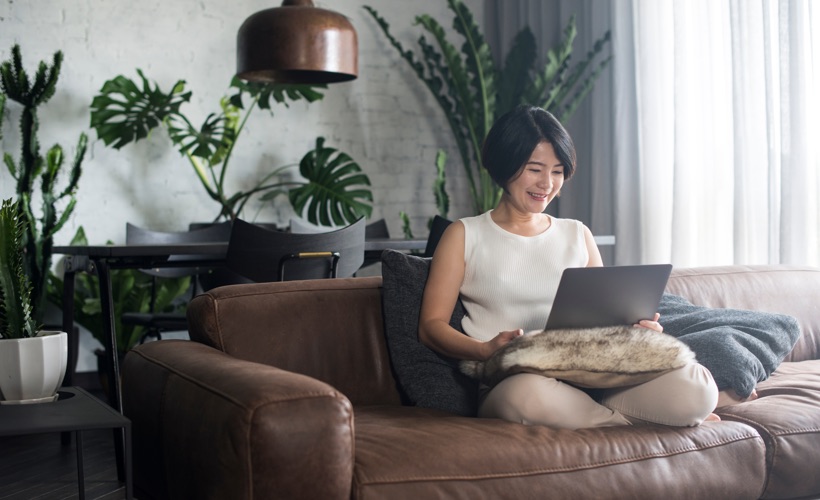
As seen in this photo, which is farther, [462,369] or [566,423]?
[462,369]

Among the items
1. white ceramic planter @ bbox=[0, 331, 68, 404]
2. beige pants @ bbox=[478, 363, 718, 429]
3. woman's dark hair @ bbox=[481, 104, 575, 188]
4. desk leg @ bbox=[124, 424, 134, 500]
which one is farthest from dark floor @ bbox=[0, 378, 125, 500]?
woman's dark hair @ bbox=[481, 104, 575, 188]

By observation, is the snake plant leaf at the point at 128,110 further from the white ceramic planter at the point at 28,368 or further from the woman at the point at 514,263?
the white ceramic planter at the point at 28,368

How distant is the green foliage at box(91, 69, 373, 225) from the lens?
466cm

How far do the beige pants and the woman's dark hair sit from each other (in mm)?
560

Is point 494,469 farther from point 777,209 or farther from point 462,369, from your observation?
point 777,209

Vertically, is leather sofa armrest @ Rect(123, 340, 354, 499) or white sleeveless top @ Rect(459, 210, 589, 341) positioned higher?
white sleeveless top @ Rect(459, 210, 589, 341)

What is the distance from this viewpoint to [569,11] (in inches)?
207

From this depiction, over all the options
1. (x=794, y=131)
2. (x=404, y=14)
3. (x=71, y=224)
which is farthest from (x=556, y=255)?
(x=404, y=14)

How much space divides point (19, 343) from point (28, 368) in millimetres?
51

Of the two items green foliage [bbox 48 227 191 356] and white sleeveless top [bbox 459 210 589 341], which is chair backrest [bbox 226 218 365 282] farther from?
green foliage [bbox 48 227 191 356]

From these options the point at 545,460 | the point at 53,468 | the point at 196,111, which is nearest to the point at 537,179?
the point at 545,460

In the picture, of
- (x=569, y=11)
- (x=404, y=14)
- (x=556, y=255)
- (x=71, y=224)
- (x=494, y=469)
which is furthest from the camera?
(x=404, y=14)

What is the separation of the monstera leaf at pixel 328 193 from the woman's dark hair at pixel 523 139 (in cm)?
257

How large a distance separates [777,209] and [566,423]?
2392 millimetres
